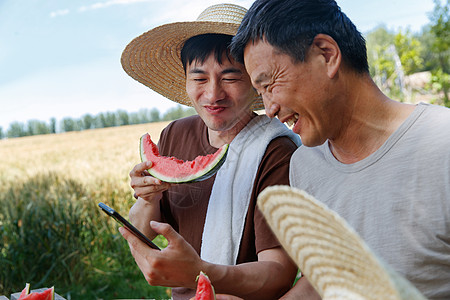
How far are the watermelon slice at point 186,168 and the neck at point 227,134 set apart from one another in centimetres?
22

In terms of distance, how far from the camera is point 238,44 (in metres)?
1.80

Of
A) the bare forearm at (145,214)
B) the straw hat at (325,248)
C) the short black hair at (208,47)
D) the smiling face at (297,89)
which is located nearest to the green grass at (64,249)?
the bare forearm at (145,214)

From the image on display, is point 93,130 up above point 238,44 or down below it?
below

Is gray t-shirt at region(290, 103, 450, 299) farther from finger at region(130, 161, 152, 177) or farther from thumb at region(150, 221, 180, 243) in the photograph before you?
finger at region(130, 161, 152, 177)

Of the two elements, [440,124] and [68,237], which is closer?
[440,124]

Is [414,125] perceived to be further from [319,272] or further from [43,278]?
[43,278]

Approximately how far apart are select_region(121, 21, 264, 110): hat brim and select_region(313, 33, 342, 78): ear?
0.46m

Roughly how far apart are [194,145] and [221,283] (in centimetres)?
79

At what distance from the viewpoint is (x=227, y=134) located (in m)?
2.20

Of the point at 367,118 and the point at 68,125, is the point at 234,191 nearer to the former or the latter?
the point at 367,118

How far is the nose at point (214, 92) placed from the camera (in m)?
1.94

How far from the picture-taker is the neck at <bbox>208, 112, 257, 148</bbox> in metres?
2.13

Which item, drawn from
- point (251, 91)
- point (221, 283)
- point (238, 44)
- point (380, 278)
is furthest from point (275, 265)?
point (380, 278)

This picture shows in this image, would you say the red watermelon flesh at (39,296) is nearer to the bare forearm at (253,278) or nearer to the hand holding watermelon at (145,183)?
the hand holding watermelon at (145,183)
